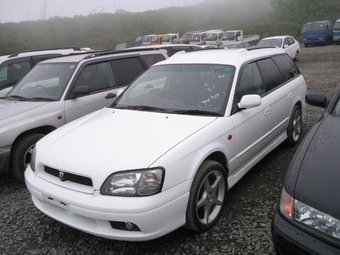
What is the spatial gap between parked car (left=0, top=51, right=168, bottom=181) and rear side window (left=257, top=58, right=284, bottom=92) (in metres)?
2.19

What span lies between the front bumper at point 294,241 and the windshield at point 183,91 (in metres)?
1.39

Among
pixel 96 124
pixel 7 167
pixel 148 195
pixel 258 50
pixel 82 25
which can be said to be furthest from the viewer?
pixel 82 25

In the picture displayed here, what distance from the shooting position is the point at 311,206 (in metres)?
2.02

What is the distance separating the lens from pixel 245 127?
348 centimetres

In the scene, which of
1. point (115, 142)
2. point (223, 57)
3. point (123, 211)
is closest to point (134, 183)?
point (123, 211)

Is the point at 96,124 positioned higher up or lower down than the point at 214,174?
higher up

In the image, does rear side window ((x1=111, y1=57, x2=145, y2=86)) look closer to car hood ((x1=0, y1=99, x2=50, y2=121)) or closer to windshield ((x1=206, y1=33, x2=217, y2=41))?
car hood ((x1=0, y1=99, x2=50, y2=121))

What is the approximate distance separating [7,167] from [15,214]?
77 centimetres

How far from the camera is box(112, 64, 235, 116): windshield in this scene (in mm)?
3400

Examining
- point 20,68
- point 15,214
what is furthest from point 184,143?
point 20,68

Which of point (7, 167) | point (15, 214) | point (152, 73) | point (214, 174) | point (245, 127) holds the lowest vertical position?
point (15, 214)

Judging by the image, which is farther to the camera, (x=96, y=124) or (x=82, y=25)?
(x=82, y=25)

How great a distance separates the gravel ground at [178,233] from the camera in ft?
9.12

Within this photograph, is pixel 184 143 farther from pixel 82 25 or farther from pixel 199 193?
pixel 82 25
